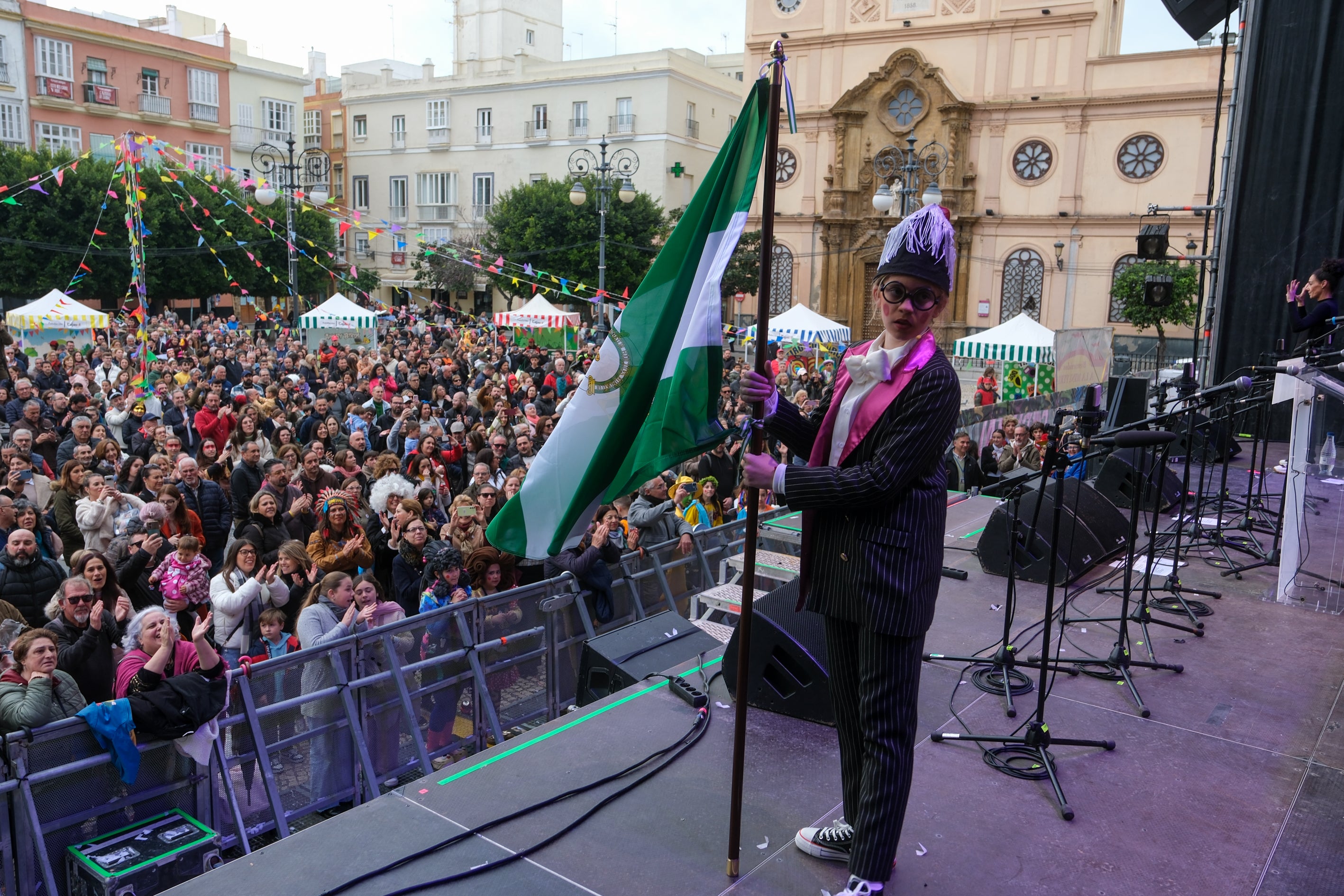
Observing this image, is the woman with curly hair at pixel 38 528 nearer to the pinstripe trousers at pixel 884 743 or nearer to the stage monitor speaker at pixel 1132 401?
the pinstripe trousers at pixel 884 743

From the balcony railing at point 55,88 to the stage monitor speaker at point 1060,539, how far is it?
4500cm

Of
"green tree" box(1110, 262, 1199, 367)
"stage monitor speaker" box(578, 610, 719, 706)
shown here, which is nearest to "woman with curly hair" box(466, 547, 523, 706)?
"stage monitor speaker" box(578, 610, 719, 706)

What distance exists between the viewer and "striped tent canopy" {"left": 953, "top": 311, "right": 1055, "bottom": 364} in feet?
59.1

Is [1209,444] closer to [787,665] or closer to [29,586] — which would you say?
[787,665]

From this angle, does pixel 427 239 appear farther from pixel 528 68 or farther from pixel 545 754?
pixel 545 754

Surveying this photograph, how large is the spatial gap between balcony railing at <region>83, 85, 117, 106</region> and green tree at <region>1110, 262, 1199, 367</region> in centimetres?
4009

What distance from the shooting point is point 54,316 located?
21172 mm

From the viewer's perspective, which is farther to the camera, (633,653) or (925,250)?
(633,653)

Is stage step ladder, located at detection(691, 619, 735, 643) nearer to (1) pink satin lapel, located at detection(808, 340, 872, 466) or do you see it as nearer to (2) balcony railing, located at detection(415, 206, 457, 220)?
(1) pink satin lapel, located at detection(808, 340, 872, 466)

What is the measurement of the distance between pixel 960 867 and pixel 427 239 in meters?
47.2

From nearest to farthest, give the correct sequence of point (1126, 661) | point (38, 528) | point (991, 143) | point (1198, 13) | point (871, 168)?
point (1126, 661), point (38, 528), point (1198, 13), point (991, 143), point (871, 168)

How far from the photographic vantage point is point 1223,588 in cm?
651

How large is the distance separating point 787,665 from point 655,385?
1.72 meters

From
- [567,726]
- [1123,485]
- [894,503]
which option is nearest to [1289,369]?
[1123,485]
